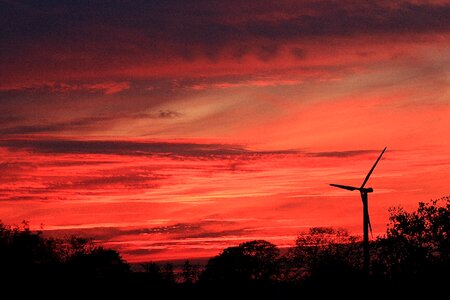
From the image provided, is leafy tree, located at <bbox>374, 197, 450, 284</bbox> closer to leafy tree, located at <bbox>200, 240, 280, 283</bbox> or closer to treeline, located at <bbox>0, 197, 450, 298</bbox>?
treeline, located at <bbox>0, 197, 450, 298</bbox>

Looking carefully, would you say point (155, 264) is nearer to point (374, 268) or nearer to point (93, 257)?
point (93, 257)

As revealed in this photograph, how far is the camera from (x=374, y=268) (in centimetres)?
10188

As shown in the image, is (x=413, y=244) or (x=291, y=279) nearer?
(x=413, y=244)

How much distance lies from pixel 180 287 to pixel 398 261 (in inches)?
1301

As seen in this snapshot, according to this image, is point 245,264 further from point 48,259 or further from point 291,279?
point 48,259

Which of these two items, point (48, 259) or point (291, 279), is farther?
point (291, 279)

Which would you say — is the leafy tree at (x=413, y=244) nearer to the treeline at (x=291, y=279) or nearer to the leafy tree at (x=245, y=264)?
the treeline at (x=291, y=279)

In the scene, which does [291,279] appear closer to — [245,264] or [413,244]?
[245,264]

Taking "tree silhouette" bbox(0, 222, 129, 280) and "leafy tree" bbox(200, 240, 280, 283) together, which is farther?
"leafy tree" bbox(200, 240, 280, 283)

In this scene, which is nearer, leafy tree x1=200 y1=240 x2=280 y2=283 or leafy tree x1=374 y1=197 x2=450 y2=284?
leafy tree x1=374 y1=197 x2=450 y2=284

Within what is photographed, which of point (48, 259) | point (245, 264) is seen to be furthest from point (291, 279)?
point (48, 259)

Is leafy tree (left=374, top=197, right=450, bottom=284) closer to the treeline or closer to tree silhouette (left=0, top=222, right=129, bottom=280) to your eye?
the treeline

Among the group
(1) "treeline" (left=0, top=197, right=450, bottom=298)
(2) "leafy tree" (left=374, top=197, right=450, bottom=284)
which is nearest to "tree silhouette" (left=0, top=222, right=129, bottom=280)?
(1) "treeline" (left=0, top=197, right=450, bottom=298)

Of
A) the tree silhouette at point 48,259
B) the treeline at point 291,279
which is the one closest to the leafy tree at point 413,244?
the treeline at point 291,279
